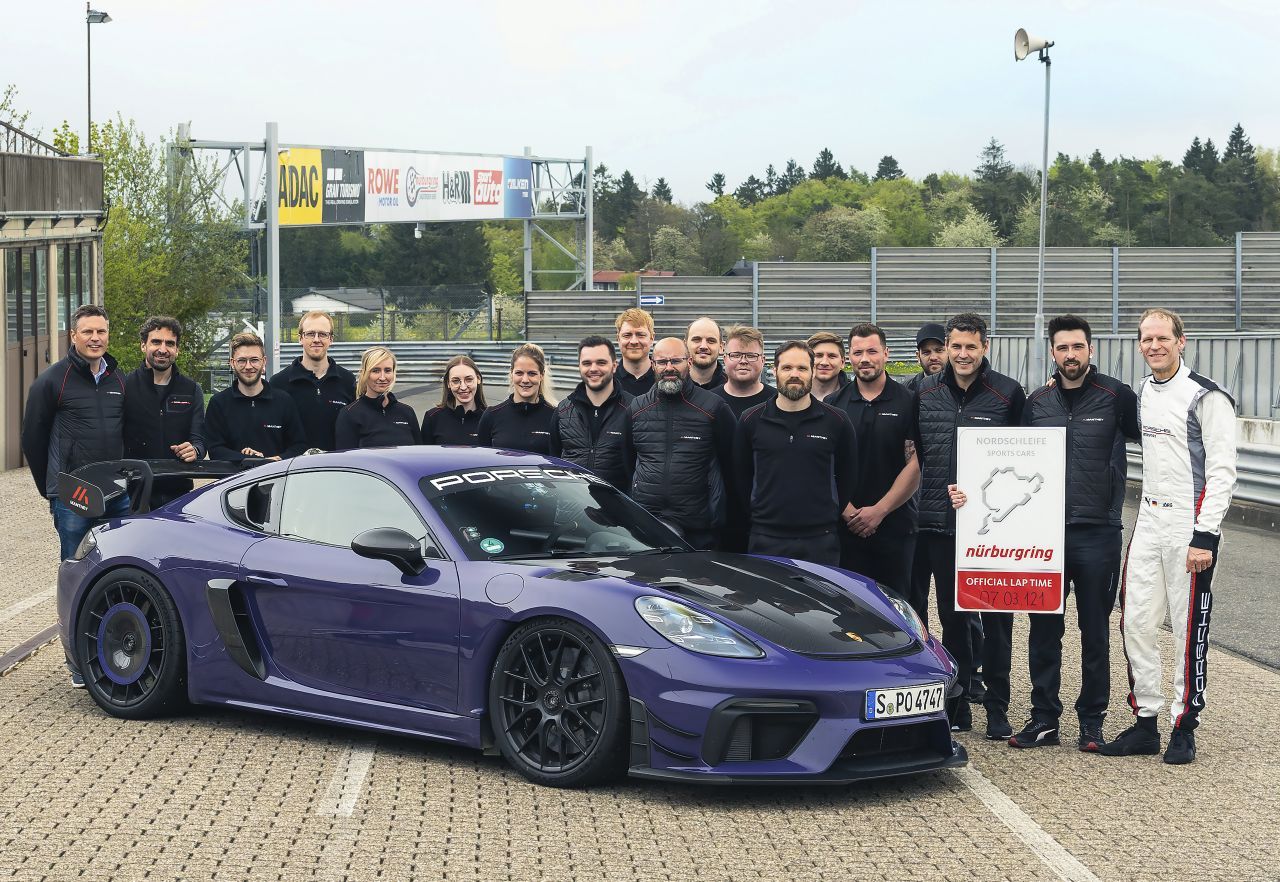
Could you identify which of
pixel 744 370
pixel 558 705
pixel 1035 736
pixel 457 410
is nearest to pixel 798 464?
pixel 744 370

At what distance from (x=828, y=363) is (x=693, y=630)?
287cm

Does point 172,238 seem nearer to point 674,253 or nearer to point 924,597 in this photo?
point 924,597

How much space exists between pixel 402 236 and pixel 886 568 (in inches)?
4703

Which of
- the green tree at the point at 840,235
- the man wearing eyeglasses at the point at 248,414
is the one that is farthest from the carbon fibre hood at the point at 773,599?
the green tree at the point at 840,235

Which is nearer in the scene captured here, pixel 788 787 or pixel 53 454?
pixel 788 787

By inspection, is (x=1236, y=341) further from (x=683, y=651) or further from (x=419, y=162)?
(x=419, y=162)

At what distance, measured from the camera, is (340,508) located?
7.32 metres

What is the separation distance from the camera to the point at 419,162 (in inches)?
2435

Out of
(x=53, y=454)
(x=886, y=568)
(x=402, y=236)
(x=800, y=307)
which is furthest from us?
(x=402, y=236)

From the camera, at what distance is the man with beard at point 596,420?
8930mm

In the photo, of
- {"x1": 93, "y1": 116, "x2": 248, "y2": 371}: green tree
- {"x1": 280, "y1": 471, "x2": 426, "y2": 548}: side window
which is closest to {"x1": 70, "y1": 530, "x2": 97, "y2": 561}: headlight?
{"x1": 280, "y1": 471, "x2": 426, "y2": 548}: side window

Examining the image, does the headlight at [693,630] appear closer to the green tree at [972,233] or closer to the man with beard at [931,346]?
the man with beard at [931,346]

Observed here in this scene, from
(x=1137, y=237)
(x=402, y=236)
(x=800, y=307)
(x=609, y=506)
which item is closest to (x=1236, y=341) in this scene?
(x=609, y=506)

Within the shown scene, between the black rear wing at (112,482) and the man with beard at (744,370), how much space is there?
8.57 feet
